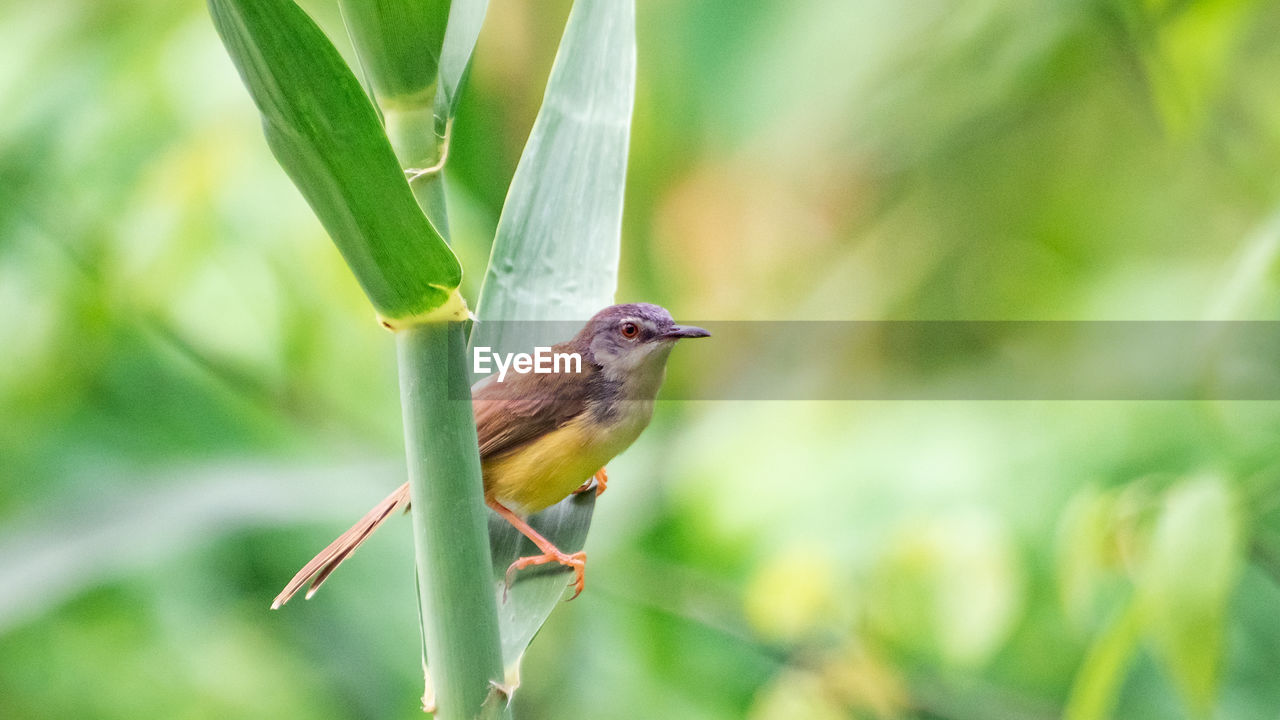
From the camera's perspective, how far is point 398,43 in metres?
0.27

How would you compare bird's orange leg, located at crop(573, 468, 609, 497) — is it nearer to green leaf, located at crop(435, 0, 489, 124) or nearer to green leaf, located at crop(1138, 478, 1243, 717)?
green leaf, located at crop(435, 0, 489, 124)

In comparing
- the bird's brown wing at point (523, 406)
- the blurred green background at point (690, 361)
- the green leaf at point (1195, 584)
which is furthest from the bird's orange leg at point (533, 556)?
the blurred green background at point (690, 361)

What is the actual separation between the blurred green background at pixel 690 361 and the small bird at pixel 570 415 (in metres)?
0.43

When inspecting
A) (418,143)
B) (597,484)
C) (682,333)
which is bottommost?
(597,484)

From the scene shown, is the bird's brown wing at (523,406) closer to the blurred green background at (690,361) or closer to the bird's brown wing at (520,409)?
the bird's brown wing at (520,409)

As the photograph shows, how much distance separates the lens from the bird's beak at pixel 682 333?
51 centimetres

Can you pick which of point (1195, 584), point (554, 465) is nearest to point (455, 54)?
point (554, 465)

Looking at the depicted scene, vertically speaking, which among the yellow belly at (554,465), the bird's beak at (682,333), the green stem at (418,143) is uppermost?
the green stem at (418,143)

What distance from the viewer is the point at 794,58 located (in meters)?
1.35

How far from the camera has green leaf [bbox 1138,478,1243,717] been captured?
1.91ft

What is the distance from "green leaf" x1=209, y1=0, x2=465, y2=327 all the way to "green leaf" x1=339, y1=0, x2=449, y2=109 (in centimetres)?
3

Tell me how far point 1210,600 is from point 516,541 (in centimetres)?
44

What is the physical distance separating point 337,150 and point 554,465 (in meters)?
0.27

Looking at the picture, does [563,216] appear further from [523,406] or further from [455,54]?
[523,406]
